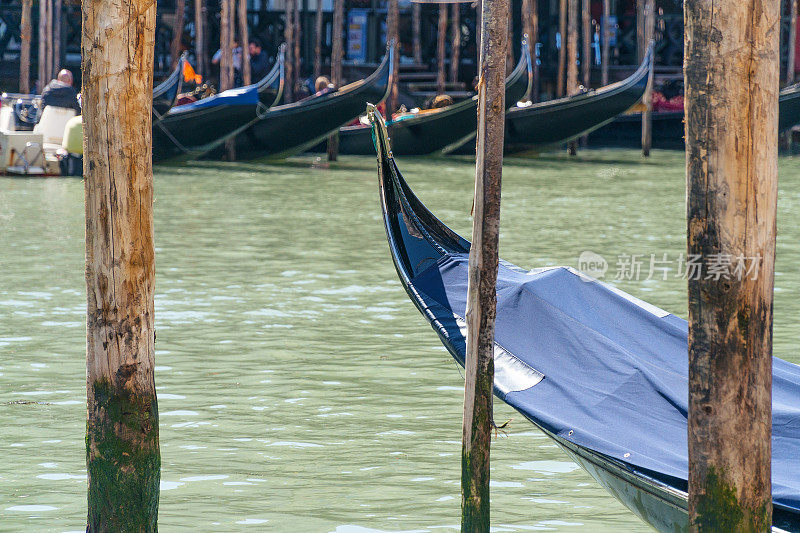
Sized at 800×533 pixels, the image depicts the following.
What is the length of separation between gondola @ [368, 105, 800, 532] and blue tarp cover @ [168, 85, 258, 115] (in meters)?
9.93

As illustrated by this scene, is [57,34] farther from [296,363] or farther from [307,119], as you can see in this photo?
[296,363]

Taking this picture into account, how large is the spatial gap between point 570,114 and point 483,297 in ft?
45.0

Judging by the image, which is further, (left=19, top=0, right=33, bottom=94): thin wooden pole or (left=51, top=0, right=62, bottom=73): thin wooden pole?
(left=51, top=0, right=62, bottom=73): thin wooden pole

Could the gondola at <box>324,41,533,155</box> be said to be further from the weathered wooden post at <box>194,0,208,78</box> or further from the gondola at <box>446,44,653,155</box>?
the weathered wooden post at <box>194,0,208,78</box>

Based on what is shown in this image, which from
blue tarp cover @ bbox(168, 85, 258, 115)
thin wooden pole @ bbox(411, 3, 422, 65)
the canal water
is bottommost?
the canal water

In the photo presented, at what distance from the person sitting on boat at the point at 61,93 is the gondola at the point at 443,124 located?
3.89 meters

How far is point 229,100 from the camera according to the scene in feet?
51.0

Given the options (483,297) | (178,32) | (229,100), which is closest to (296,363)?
(483,297)

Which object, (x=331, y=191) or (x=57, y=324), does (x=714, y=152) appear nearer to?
(x=57, y=324)

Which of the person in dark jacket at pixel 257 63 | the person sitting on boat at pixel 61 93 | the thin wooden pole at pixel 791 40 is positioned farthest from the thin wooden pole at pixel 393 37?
the thin wooden pole at pixel 791 40

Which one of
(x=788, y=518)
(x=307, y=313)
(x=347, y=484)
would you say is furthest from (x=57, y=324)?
(x=788, y=518)

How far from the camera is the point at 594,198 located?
1276 centimetres

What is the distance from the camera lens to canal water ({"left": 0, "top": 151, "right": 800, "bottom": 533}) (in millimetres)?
4238

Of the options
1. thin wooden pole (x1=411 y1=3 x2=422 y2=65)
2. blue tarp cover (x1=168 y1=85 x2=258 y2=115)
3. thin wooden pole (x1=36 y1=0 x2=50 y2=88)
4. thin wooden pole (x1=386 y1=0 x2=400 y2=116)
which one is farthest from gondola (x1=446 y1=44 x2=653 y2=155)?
thin wooden pole (x1=36 y1=0 x2=50 y2=88)
